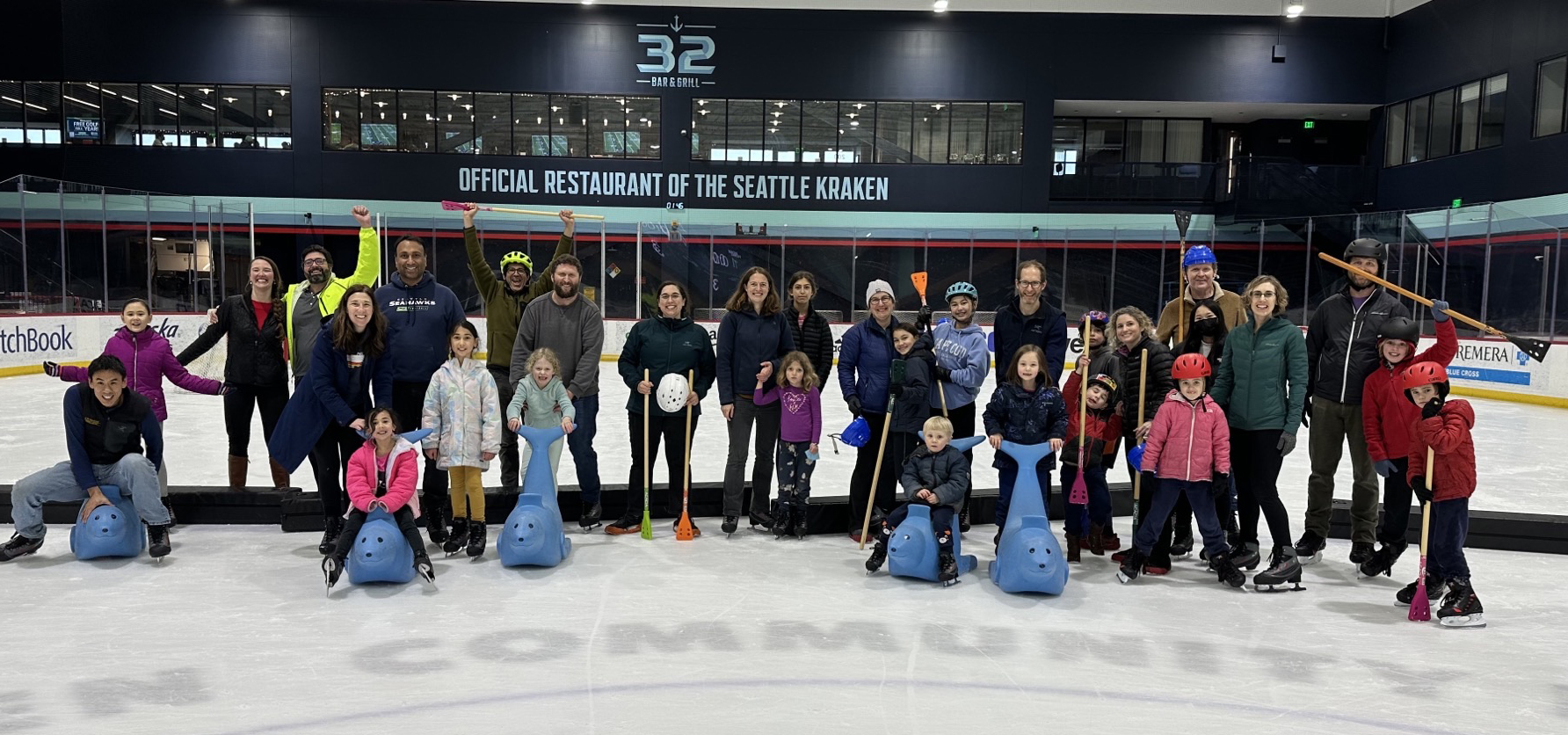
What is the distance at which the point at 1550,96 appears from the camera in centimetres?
1764

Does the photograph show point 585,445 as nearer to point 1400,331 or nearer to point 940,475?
point 940,475

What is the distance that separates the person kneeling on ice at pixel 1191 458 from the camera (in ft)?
15.2

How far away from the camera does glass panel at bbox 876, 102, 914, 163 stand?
22.3 m

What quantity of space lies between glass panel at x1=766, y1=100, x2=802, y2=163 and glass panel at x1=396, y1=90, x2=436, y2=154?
23.7 feet

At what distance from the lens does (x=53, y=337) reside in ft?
45.7

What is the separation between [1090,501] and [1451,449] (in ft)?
5.37

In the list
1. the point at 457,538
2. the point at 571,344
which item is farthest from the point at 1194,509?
the point at 457,538

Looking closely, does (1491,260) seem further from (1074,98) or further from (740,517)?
(740,517)

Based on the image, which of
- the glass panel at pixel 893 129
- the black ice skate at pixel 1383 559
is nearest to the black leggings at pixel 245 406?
the black ice skate at pixel 1383 559

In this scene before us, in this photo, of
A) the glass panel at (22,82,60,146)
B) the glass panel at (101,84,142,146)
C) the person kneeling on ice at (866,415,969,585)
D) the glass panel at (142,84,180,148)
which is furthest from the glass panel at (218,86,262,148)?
the person kneeling on ice at (866,415,969,585)

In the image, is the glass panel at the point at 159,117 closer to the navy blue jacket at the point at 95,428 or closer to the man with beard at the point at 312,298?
the man with beard at the point at 312,298

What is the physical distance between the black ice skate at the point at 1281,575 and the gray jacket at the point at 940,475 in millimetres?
1404

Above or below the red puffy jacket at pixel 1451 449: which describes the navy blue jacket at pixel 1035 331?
above

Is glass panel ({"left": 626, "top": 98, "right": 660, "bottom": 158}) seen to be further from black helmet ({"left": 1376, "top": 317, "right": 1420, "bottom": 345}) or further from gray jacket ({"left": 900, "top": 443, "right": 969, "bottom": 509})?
black helmet ({"left": 1376, "top": 317, "right": 1420, "bottom": 345})
